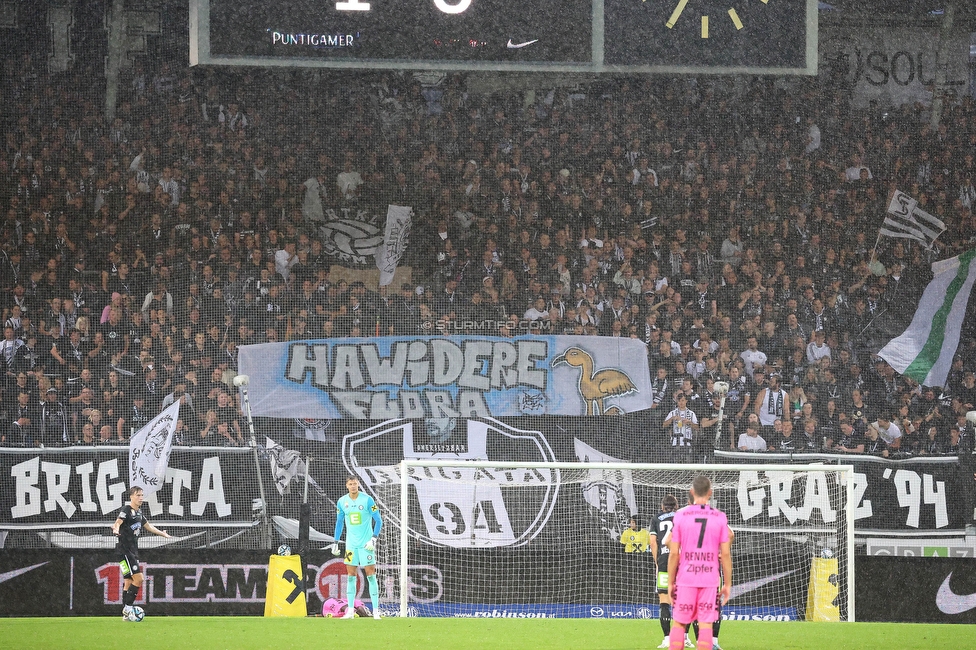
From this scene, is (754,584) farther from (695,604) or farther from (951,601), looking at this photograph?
(695,604)

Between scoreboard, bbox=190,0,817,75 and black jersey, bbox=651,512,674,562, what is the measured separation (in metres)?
3.73

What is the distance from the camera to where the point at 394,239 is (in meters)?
19.2

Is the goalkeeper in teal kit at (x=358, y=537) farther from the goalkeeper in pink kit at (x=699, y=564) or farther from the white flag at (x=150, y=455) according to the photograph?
the goalkeeper in pink kit at (x=699, y=564)

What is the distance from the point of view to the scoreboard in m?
9.52

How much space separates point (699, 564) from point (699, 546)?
0.11 m

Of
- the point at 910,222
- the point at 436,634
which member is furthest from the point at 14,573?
the point at 910,222

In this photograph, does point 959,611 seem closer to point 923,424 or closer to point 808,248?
point 923,424

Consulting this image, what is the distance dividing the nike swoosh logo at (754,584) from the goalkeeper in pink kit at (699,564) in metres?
7.59

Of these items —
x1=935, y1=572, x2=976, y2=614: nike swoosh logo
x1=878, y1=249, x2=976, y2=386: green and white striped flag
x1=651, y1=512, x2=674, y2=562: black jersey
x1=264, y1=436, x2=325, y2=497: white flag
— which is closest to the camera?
x1=651, y1=512, x2=674, y2=562: black jersey

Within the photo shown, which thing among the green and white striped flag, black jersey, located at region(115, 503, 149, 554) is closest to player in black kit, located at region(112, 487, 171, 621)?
black jersey, located at region(115, 503, 149, 554)

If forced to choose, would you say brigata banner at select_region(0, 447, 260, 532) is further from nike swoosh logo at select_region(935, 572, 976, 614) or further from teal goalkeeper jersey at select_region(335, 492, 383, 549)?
nike swoosh logo at select_region(935, 572, 976, 614)

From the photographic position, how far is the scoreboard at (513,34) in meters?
9.52

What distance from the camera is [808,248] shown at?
64.0ft

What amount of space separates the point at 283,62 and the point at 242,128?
420 inches
